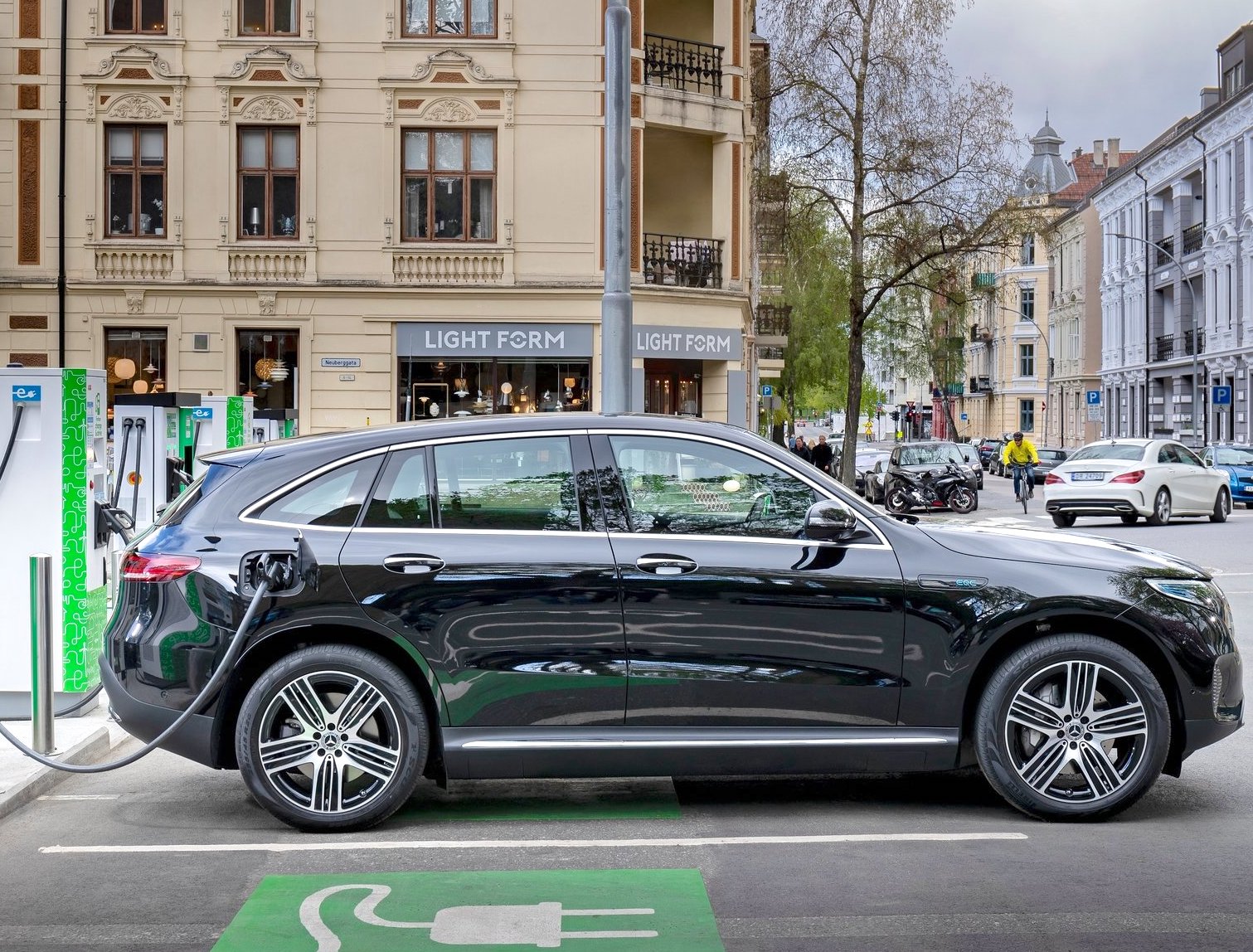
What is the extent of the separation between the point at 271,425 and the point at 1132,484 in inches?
588

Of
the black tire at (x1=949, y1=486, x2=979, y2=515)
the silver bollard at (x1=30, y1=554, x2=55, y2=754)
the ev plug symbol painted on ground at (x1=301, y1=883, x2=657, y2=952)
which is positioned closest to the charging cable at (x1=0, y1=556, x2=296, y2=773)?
the ev plug symbol painted on ground at (x1=301, y1=883, x2=657, y2=952)

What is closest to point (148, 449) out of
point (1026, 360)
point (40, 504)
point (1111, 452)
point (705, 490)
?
point (40, 504)

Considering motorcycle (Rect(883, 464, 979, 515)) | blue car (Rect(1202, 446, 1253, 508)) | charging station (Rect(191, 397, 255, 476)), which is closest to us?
charging station (Rect(191, 397, 255, 476))

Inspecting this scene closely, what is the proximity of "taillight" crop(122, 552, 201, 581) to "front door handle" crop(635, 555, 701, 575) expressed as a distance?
1838 mm

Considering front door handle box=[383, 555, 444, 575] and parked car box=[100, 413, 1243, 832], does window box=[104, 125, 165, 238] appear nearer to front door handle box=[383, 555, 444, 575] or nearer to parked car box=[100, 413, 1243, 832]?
parked car box=[100, 413, 1243, 832]

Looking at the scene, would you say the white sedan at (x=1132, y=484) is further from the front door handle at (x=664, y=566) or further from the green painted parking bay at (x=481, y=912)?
the green painted parking bay at (x=481, y=912)

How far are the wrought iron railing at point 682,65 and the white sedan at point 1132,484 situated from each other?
33.0ft

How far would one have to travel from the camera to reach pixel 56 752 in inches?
304

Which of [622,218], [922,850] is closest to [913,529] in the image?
[922,850]

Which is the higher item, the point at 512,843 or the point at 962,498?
the point at 962,498

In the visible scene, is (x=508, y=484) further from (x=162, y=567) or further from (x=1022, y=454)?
(x=1022, y=454)

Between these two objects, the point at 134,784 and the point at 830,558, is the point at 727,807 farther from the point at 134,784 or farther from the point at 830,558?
the point at 134,784

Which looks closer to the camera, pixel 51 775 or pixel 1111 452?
pixel 51 775

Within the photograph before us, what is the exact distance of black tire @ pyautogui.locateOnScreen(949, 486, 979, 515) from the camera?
110ft
